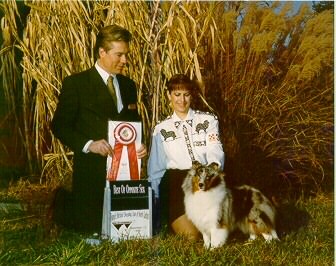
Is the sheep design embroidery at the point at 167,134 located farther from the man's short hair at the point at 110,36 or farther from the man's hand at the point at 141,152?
the man's short hair at the point at 110,36

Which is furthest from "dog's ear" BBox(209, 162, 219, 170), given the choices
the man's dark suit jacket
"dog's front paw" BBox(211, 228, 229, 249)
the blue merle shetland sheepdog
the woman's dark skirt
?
the man's dark suit jacket

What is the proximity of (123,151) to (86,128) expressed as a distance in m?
0.19

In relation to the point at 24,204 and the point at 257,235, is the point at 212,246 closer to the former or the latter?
the point at 257,235

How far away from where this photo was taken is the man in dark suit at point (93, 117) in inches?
99.5

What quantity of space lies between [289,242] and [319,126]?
978 millimetres

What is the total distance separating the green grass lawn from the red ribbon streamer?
10.8 inches

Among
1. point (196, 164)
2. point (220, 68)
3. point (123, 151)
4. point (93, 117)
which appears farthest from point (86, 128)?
point (220, 68)

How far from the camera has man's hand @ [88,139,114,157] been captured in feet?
8.14

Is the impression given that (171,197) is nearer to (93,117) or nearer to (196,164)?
(196,164)

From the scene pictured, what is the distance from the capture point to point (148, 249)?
8.08 ft

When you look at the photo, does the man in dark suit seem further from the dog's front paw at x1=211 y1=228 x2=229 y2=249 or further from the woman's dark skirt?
the dog's front paw at x1=211 y1=228 x2=229 y2=249

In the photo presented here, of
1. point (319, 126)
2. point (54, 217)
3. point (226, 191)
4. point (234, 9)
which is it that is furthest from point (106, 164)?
point (319, 126)

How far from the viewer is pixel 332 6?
10.8ft

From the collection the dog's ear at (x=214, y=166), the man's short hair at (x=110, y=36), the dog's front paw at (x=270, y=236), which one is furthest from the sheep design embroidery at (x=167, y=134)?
the dog's front paw at (x=270, y=236)
